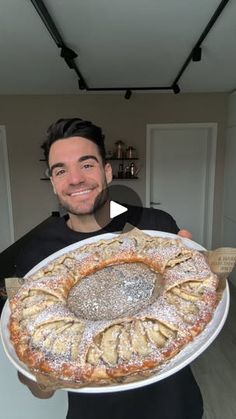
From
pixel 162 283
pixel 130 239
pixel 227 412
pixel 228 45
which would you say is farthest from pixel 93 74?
pixel 227 412

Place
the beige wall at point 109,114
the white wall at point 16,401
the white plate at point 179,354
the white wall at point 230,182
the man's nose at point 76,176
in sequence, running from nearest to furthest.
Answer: the white plate at point 179,354 < the man's nose at point 76,176 < the white wall at point 16,401 < the white wall at point 230,182 < the beige wall at point 109,114

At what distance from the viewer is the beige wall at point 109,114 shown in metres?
3.32

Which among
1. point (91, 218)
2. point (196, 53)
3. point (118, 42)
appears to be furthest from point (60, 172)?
point (196, 53)

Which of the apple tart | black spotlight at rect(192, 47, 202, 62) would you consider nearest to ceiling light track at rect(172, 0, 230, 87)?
black spotlight at rect(192, 47, 202, 62)

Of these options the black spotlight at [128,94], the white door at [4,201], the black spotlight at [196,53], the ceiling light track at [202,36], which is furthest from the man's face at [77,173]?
the white door at [4,201]

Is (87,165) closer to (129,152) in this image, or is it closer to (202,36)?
(202,36)

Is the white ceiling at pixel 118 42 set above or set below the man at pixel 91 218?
above

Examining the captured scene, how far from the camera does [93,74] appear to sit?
2512mm

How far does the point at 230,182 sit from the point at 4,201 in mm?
2925

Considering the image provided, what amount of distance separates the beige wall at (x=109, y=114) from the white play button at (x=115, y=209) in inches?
99.1

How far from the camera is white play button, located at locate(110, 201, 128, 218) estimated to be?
961 millimetres

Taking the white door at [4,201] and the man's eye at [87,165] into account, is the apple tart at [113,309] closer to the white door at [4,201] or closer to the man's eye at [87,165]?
the man's eye at [87,165]

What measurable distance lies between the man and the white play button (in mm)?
43

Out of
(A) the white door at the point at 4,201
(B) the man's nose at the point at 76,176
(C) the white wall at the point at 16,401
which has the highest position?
(B) the man's nose at the point at 76,176
